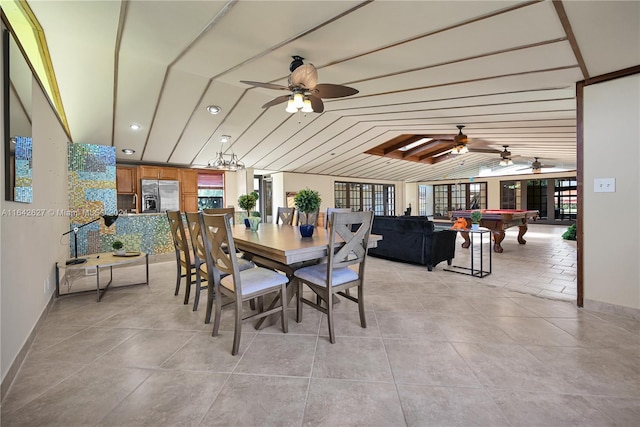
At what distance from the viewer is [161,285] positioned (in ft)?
11.7

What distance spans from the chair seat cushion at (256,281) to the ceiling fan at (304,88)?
152cm

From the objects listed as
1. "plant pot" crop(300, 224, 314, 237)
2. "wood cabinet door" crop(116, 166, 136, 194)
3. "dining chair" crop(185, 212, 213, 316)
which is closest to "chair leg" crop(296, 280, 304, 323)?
"plant pot" crop(300, 224, 314, 237)

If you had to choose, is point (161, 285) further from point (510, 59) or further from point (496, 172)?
point (496, 172)

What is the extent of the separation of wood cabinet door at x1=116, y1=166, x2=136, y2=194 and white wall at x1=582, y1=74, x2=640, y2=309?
7.34 meters

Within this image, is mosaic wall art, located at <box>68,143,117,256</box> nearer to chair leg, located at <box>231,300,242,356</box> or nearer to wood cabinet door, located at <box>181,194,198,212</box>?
wood cabinet door, located at <box>181,194,198,212</box>

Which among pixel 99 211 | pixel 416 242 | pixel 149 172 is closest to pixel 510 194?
pixel 416 242

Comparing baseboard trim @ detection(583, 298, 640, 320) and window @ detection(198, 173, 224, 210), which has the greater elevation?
window @ detection(198, 173, 224, 210)

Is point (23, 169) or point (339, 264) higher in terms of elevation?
point (23, 169)

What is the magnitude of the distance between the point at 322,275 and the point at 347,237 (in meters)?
0.37

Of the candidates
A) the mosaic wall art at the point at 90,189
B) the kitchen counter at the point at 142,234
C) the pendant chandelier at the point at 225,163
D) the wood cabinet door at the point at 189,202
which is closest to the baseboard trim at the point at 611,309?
the pendant chandelier at the point at 225,163

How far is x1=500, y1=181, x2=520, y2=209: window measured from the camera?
463 inches

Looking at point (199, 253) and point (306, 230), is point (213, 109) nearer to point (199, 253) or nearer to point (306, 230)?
point (199, 253)

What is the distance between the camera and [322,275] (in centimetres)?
219

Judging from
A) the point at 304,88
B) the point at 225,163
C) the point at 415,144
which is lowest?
the point at 225,163
